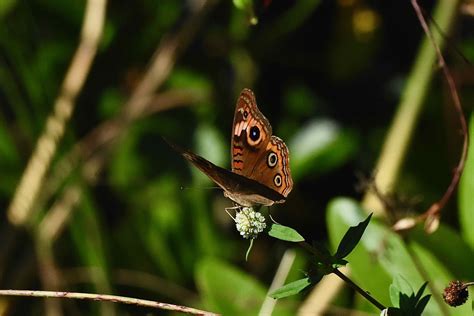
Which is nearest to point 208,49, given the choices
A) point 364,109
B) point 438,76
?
point 364,109

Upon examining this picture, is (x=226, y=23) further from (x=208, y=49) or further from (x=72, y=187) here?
(x=72, y=187)

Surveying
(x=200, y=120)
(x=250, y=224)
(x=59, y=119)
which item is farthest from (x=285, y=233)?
(x=200, y=120)

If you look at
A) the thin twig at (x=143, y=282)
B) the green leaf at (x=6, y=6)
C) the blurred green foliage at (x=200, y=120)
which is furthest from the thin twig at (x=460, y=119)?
the green leaf at (x=6, y=6)

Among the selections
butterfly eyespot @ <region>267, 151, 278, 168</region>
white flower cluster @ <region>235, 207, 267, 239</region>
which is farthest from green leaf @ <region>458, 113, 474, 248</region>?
white flower cluster @ <region>235, 207, 267, 239</region>

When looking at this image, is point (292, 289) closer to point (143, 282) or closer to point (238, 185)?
point (238, 185)

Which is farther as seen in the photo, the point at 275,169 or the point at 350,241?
the point at 275,169
